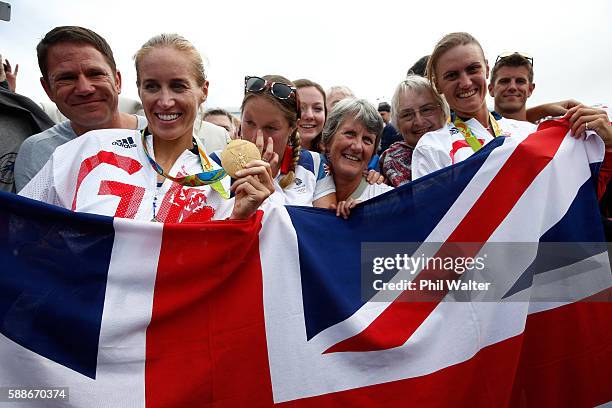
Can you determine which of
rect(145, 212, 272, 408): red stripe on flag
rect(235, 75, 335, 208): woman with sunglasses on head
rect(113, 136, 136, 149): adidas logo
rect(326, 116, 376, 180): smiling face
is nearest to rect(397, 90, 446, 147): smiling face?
rect(326, 116, 376, 180): smiling face

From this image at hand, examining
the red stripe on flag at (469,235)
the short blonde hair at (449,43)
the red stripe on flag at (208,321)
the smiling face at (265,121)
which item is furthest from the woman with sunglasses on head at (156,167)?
the short blonde hair at (449,43)

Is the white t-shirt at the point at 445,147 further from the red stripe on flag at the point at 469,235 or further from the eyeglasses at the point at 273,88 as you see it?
the eyeglasses at the point at 273,88

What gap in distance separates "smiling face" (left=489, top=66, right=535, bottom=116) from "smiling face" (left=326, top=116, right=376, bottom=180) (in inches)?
58.9

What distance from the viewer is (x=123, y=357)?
2021 mm

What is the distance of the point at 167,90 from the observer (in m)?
2.37

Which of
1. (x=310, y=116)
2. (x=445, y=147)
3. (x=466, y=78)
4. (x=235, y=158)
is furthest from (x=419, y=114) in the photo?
(x=235, y=158)

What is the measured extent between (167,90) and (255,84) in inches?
25.5

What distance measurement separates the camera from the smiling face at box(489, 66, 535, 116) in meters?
3.94

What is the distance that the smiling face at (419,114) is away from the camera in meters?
3.39

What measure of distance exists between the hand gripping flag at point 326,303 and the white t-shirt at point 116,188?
6.3 inches

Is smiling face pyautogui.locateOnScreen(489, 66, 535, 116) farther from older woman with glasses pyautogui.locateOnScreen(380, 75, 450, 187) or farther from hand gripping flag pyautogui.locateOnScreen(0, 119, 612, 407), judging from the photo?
hand gripping flag pyautogui.locateOnScreen(0, 119, 612, 407)

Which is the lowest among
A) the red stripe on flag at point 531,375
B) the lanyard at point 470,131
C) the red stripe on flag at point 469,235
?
the red stripe on flag at point 531,375

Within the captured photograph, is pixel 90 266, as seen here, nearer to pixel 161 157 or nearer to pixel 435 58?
pixel 161 157

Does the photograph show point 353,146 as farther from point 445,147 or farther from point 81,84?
point 81,84
